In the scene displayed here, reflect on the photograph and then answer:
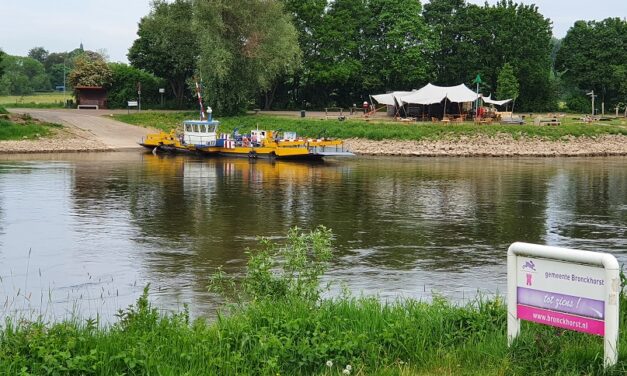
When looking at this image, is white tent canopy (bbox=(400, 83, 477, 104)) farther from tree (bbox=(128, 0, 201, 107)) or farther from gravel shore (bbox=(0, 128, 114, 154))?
gravel shore (bbox=(0, 128, 114, 154))

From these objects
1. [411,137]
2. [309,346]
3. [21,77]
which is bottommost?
[309,346]

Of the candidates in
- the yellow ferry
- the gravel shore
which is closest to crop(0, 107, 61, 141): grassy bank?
the gravel shore

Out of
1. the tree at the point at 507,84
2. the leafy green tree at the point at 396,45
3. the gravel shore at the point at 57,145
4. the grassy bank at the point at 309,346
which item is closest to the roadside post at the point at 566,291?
the grassy bank at the point at 309,346

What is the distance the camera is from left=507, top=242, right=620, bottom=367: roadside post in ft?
26.3

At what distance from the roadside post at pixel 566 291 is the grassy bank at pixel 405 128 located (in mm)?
51639

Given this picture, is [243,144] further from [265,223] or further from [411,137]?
[265,223]

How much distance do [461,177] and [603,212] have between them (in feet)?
46.0

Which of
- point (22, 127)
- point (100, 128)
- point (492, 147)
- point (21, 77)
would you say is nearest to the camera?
point (492, 147)

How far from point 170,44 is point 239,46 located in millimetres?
8098

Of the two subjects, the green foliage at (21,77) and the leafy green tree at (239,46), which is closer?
the leafy green tree at (239,46)

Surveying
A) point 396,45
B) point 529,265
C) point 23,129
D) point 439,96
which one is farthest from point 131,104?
point 529,265

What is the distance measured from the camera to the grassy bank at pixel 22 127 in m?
61.2

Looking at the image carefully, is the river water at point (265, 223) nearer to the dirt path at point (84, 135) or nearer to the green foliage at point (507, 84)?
the dirt path at point (84, 135)

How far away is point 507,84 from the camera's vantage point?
2908 inches
